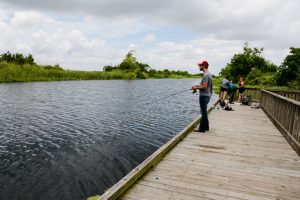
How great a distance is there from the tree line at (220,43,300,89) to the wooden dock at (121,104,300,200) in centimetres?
2575

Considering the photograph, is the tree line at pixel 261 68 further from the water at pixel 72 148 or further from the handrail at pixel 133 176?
the handrail at pixel 133 176

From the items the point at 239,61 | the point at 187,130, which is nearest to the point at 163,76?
the point at 239,61

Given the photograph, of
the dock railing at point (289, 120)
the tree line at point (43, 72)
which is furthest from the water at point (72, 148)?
the tree line at point (43, 72)

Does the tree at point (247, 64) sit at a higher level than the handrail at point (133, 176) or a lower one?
higher

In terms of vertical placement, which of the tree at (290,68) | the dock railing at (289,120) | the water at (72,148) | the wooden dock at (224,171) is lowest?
the water at (72,148)

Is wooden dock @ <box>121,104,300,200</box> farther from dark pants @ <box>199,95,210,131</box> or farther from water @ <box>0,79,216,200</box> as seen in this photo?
water @ <box>0,79,216,200</box>

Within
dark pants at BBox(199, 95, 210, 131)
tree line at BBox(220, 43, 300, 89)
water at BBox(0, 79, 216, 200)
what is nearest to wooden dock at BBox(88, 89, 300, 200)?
dark pants at BBox(199, 95, 210, 131)

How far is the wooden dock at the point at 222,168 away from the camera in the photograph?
4559 millimetres

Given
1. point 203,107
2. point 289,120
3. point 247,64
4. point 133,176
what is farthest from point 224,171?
point 247,64

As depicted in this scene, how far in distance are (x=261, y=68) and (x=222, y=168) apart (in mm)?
56505

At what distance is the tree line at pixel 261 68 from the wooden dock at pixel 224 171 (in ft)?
84.5

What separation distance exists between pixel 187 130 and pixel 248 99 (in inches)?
454

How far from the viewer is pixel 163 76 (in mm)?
145125

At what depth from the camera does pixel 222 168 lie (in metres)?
5.79
